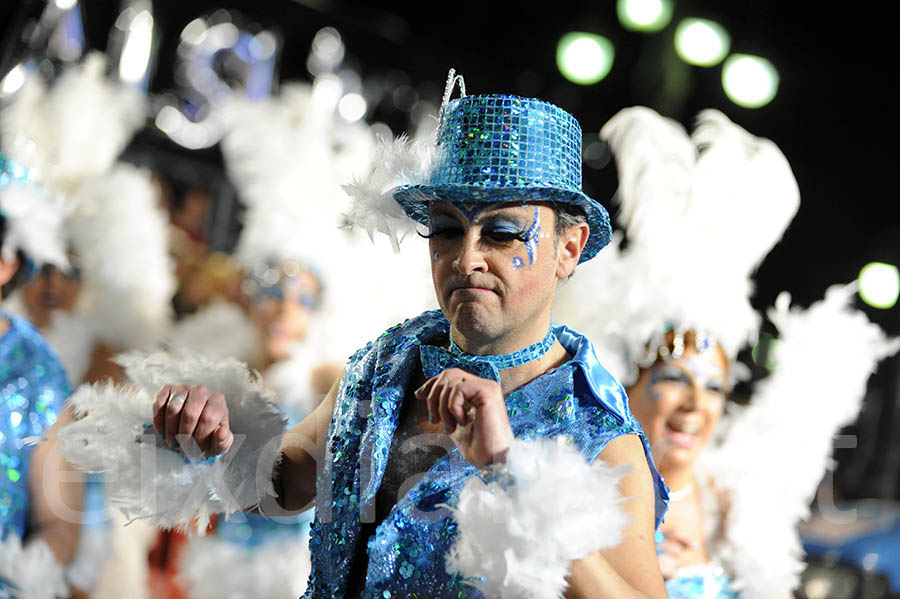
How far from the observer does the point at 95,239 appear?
5.69m

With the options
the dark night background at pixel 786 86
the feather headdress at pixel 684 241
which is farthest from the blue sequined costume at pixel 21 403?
the dark night background at pixel 786 86

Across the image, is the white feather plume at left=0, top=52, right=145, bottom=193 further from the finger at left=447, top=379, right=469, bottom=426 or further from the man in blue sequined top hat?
the finger at left=447, top=379, right=469, bottom=426

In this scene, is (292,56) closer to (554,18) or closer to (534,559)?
(554,18)

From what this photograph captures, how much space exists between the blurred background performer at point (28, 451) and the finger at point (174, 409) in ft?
4.33

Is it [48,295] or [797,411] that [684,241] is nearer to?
[797,411]

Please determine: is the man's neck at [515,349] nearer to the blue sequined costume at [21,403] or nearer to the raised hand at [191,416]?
the raised hand at [191,416]

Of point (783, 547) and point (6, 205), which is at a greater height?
point (6, 205)

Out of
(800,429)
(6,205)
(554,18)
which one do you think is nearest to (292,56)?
(554,18)

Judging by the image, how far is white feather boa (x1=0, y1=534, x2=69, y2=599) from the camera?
10.8ft

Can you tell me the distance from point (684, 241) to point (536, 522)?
6.89ft

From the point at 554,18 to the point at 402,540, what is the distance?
639 cm

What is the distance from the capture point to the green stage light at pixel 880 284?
6.54m

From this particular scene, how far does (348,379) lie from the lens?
225 centimetres

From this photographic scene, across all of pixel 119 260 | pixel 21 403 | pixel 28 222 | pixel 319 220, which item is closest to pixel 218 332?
pixel 119 260
